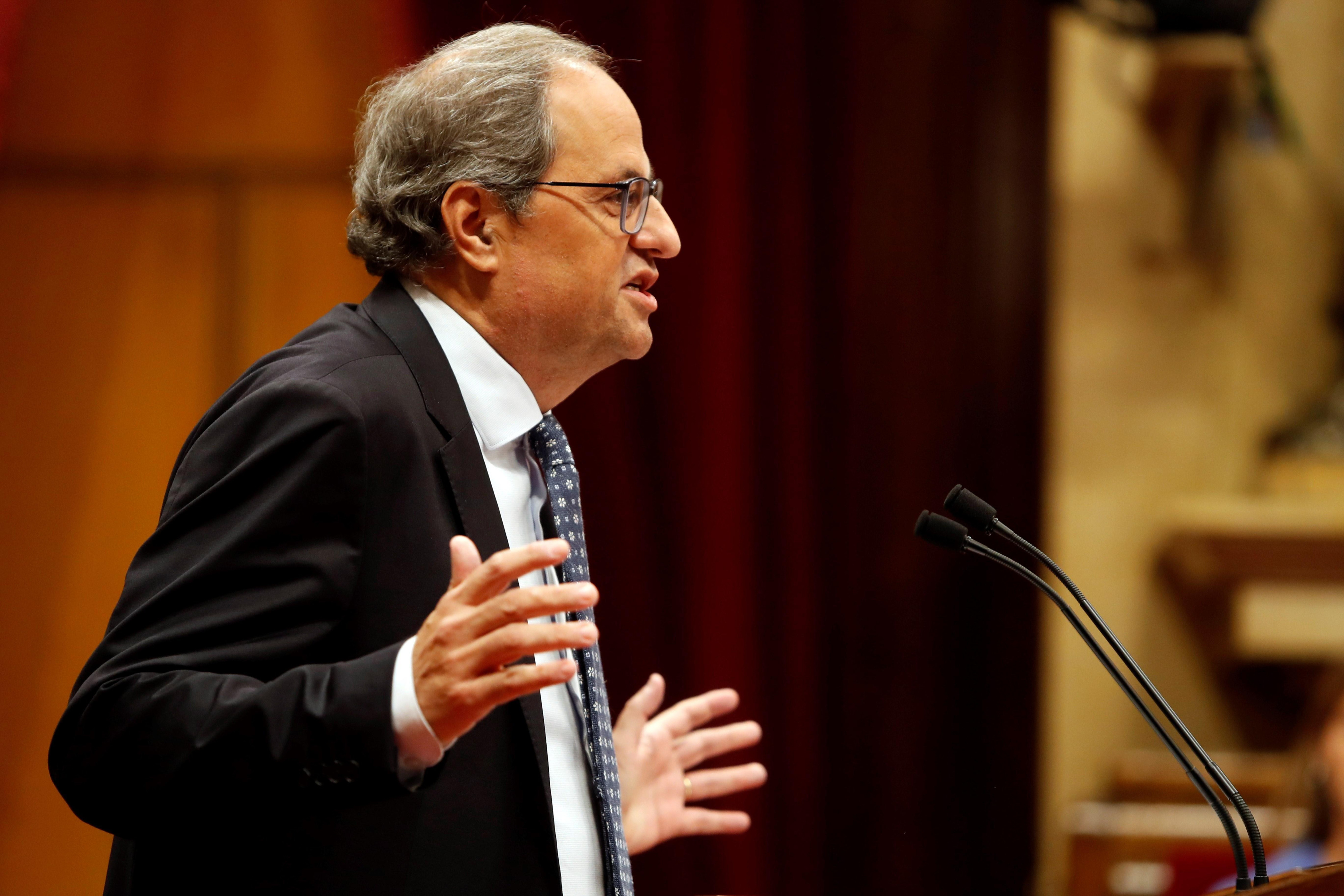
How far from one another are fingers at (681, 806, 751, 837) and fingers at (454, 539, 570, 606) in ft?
→ 2.34

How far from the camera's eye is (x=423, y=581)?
1.24 m

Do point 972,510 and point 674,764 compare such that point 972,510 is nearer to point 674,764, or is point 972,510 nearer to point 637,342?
point 637,342

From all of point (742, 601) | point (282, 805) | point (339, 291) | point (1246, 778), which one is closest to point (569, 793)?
point (282, 805)

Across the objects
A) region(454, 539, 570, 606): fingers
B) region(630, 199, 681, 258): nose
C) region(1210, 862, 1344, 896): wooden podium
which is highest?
region(630, 199, 681, 258): nose

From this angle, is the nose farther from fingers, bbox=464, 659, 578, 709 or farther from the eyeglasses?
fingers, bbox=464, 659, 578, 709

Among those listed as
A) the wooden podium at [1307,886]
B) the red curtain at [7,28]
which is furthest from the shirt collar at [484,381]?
the red curtain at [7,28]

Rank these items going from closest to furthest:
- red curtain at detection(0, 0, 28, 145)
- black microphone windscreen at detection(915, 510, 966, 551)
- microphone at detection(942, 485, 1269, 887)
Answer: microphone at detection(942, 485, 1269, 887)
black microphone windscreen at detection(915, 510, 966, 551)
red curtain at detection(0, 0, 28, 145)

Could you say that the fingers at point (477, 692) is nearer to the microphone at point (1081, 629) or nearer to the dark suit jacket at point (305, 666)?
the dark suit jacket at point (305, 666)

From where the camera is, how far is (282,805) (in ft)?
3.43

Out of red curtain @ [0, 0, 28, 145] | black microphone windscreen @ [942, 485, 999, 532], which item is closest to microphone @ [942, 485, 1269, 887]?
black microphone windscreen @ [942, 485, 999, 532]

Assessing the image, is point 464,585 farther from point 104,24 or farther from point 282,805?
point 104,24

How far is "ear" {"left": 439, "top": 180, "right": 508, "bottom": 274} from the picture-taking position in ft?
4.67

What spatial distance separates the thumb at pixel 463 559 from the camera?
106 centimetres

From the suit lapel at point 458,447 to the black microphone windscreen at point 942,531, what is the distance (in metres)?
0.41
